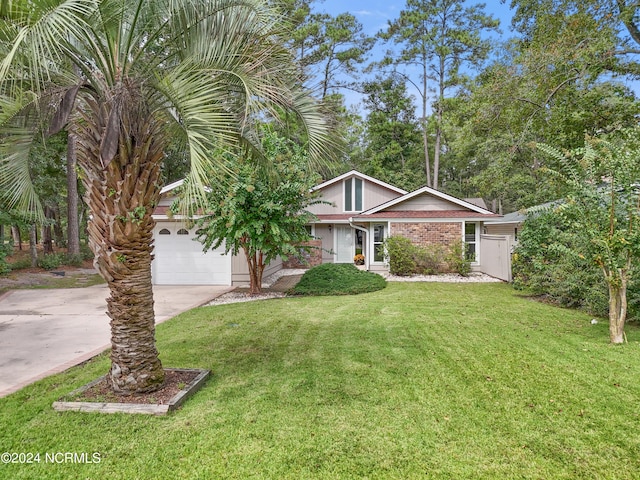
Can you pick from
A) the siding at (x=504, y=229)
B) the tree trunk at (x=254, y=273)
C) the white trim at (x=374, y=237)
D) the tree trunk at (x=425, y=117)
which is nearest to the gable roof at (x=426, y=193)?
the white trim at (x=374, y=237)

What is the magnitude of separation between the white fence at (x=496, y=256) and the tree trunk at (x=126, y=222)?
12.4 m

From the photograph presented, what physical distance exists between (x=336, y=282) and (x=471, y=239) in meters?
7.28

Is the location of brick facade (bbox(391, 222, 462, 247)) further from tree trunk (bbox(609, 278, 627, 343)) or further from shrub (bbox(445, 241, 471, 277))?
tree trunk (bbox(609, 278, 627, 343))

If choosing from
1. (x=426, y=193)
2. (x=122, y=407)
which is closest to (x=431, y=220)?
(x=426, y=193)

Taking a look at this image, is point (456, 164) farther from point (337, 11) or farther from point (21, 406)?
point (21, 406)

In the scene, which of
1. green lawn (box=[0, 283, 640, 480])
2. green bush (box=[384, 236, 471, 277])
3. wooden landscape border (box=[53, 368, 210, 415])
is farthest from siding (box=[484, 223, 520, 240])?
wooden landscape border (box=[53, 368, 210, 415])

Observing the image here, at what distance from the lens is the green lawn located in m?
2.86

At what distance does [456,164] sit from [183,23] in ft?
110

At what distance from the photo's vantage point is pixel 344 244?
18.9 metres

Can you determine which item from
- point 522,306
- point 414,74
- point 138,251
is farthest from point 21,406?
point 414,74

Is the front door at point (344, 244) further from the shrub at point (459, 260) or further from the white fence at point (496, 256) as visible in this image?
the white fence at point (496, 256)

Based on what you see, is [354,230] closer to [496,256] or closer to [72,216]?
[496,256]

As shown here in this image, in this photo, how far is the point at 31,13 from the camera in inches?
111

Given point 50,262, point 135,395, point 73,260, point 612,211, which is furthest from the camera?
point 73,260
